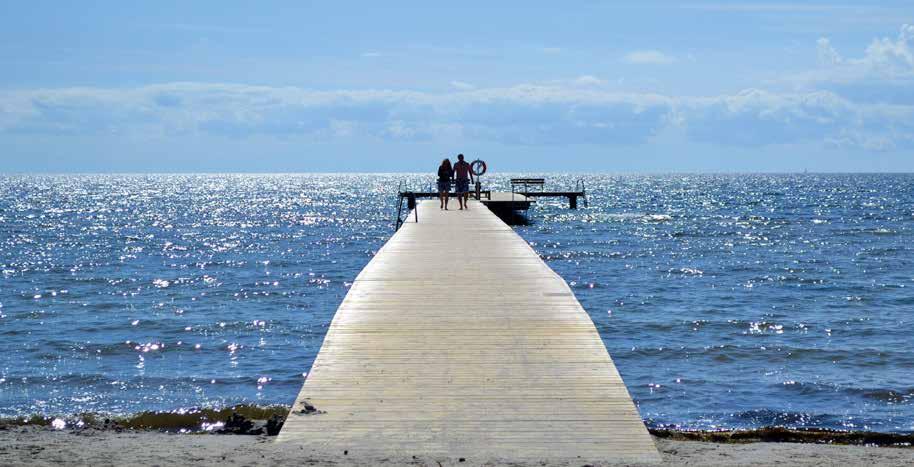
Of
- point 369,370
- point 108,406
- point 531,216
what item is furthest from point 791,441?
point 531,216

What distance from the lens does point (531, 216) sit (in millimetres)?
65625

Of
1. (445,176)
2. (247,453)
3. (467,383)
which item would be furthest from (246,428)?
(445,176)

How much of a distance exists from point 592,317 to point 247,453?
1385cm

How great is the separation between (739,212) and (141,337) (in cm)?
6342

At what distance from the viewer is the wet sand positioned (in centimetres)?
859

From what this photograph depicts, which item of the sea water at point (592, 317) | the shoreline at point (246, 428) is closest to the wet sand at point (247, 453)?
the shoreline at point (246, 428)

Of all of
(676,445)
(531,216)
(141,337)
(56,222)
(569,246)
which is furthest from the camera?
(56,222)

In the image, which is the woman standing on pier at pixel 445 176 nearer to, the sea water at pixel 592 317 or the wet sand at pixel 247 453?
the sea water at pixel 592 317

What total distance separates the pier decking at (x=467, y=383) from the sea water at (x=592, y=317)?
149cm

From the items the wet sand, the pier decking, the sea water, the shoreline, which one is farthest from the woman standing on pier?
the wet sand

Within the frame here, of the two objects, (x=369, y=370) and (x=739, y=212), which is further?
(x=739, y=212)

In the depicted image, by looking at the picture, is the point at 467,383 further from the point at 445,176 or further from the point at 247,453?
the point at 445,176

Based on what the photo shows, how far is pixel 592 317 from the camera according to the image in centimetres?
2231

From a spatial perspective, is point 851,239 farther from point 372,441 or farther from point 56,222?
point 56,222
